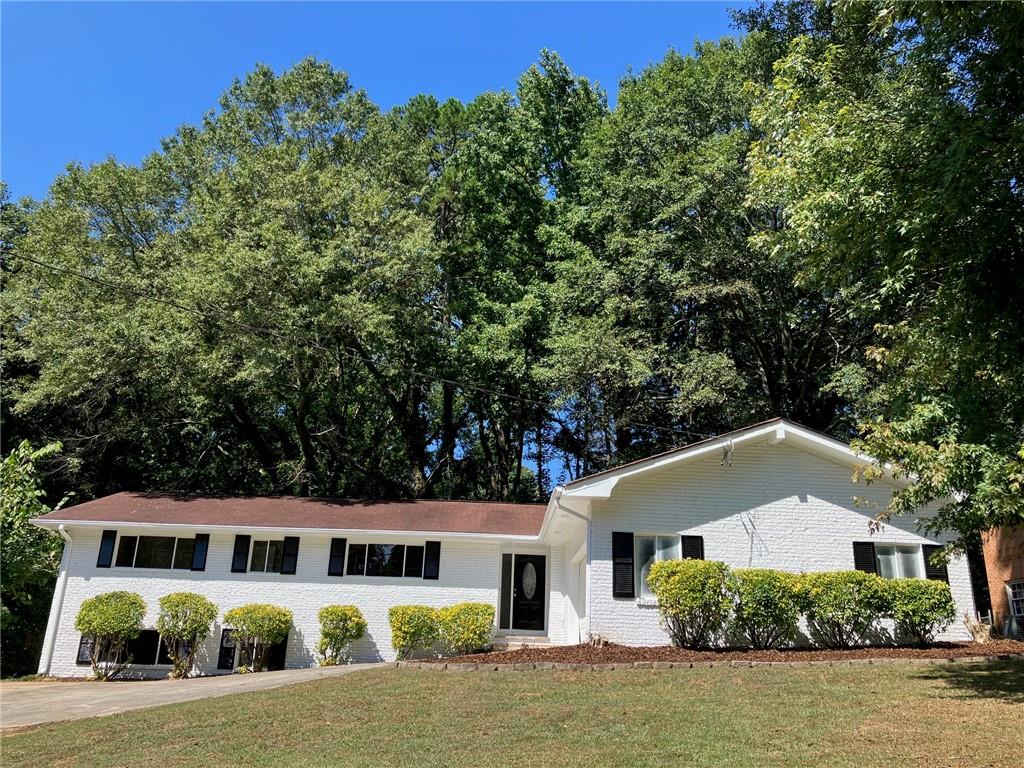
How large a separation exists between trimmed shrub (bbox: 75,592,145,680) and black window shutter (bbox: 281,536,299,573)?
11.3ft

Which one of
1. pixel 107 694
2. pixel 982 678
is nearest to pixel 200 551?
pixel 107 694

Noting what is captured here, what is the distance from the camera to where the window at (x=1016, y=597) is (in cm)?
1764

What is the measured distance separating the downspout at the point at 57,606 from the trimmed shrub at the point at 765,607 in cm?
1620

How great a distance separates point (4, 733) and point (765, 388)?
22.3 meters

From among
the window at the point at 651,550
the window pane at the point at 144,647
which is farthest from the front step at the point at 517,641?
the window pane at the point at 144,647

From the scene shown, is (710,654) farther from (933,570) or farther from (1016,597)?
(1016,597)

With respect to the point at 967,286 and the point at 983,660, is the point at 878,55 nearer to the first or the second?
the point at 967,286

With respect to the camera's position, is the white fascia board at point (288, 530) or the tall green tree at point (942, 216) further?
the white fascia board at point (288, 530)

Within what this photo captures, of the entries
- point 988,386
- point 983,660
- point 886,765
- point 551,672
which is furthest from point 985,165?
point 551,672

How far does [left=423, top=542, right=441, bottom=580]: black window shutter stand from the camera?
1864 cm

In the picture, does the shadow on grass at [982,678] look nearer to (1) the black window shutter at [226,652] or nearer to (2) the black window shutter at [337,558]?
(2) the black window shutter at [337,558]

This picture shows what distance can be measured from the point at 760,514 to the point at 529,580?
6315mm

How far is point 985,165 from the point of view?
834 centimetres

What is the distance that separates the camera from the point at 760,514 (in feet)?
53.1
